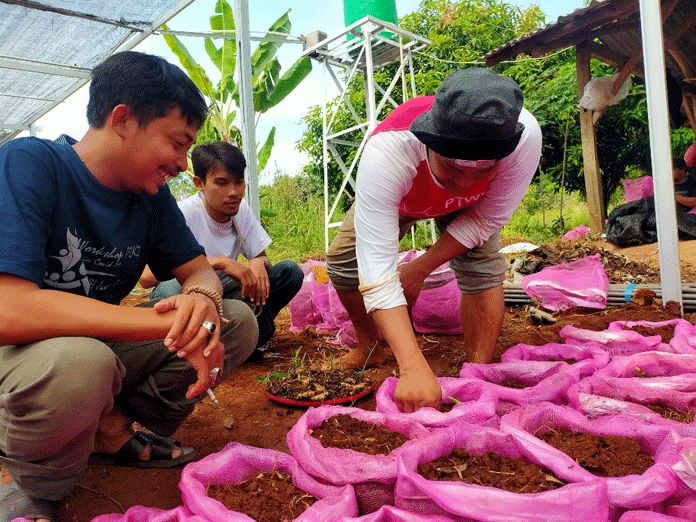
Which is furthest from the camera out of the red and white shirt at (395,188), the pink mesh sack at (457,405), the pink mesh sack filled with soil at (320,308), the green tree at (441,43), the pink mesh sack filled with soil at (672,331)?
the green tree at (441,43)

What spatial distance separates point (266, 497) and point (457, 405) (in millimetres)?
609

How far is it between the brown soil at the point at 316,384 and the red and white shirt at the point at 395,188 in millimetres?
513

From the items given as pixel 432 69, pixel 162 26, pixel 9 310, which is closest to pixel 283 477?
pixel 9 310

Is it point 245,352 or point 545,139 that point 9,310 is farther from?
point 545,139

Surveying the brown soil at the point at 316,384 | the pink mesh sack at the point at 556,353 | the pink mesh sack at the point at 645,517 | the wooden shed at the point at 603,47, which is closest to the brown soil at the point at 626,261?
the wooden shed at the point at 603,47

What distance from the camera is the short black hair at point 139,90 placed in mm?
1313

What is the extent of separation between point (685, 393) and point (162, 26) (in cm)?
468

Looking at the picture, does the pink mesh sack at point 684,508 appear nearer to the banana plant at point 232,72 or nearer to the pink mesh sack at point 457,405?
the pink mesh sack at point 457,405

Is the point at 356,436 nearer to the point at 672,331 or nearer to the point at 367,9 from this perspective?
the point at 672,331

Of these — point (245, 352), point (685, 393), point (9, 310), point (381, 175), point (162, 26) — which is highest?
point (162, 26)

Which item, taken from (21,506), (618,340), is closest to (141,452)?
(21,506)

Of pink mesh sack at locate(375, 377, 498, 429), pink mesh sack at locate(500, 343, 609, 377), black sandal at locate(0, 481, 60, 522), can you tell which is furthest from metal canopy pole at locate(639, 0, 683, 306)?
black sandal at locate(0, 481, 60, 522)

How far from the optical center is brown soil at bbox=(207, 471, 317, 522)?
1.17 m

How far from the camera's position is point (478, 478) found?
1.16m
